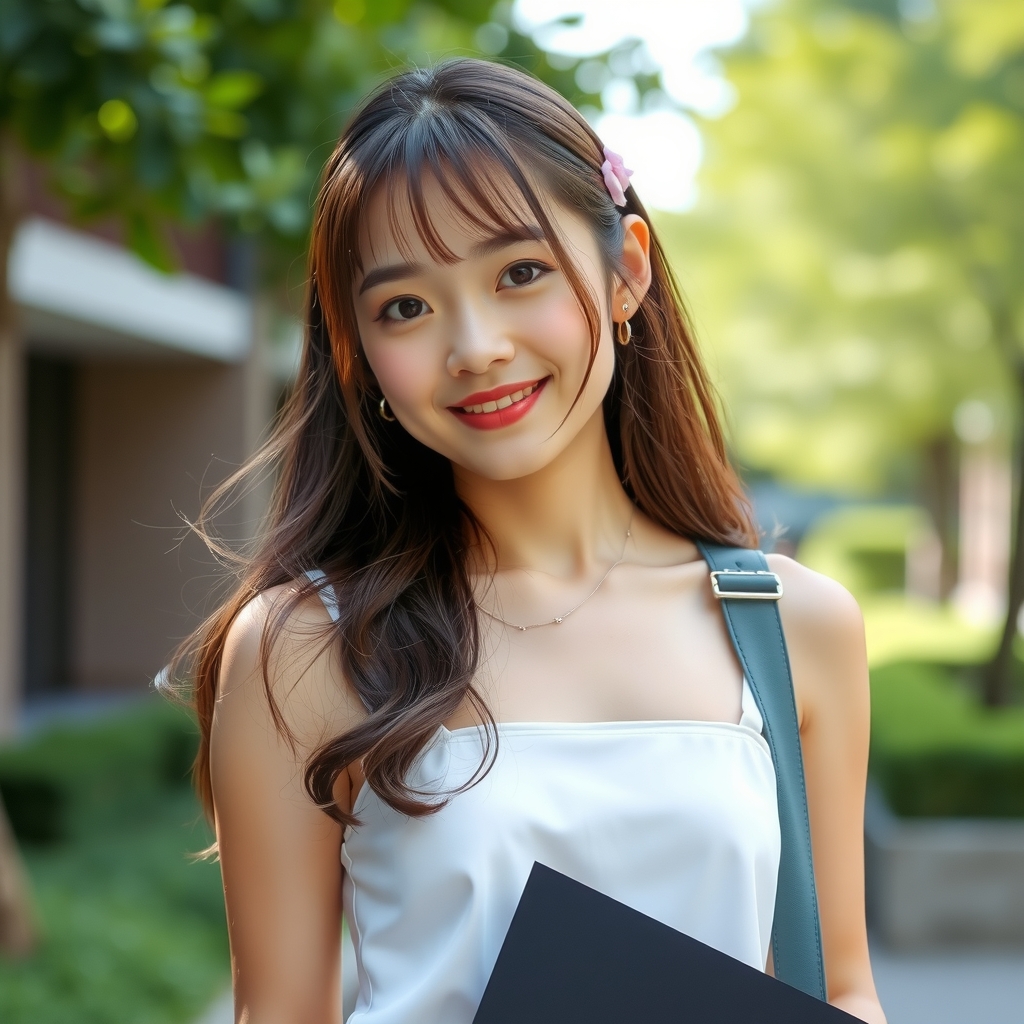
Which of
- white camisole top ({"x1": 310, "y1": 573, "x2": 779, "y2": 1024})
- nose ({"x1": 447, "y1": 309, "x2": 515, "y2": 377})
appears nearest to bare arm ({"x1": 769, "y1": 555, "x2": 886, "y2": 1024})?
white camisole top ({"x1": 310, "y1": 573, "x2": 779, "y2": 1024})

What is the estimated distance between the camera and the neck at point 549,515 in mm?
1841

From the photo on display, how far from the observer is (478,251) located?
155 cm

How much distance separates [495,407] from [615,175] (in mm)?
386

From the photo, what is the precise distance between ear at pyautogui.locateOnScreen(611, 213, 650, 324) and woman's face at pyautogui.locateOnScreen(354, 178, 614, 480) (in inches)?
5.6

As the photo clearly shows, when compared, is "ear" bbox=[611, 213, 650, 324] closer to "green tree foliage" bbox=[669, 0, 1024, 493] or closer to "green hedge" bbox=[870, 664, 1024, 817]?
"green hedge" bbox=[870, 664, 1024, 817]

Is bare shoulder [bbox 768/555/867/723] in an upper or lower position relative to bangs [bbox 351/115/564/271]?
lower

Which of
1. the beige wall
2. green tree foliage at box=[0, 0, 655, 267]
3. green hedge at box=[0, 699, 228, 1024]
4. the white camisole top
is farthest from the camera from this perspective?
the beige wall

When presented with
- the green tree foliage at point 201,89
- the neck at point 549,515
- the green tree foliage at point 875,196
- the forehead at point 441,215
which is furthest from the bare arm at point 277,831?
the green tree foliage at point 875,196

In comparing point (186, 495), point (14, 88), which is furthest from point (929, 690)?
point (186, 495)

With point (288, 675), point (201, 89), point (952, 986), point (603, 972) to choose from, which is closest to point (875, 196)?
point (952, 986)

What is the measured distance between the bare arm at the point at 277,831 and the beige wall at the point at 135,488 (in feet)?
37.3

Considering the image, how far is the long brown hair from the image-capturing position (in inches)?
61.3

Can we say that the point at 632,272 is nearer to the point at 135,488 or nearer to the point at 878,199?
the point at 878,199

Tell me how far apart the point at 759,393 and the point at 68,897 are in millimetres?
15057
